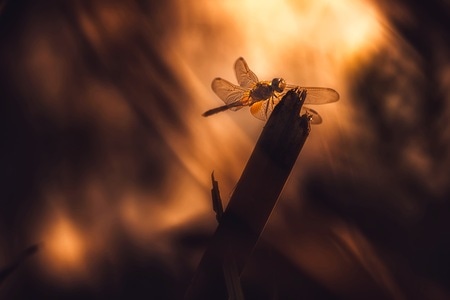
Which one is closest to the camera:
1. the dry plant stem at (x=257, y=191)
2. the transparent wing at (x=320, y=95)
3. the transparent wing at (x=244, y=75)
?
the dry plant stem at (x=257, y=191)

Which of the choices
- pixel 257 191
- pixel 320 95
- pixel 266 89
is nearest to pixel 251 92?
pixel 266 89

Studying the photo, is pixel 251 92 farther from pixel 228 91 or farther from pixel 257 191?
pixel 257 191

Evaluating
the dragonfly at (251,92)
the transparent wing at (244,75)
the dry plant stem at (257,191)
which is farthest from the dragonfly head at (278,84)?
the dry plant stem at (257,191)

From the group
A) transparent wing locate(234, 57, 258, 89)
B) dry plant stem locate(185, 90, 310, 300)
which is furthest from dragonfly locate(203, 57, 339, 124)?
dry plant stem locate(185, 90, 310, 300)

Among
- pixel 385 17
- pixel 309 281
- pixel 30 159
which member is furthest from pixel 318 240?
pixel 30 159

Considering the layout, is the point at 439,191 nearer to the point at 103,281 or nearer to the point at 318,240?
the point at 318,240

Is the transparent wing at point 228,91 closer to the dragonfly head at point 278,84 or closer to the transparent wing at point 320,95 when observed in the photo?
the dragonfly head at point 278,84
